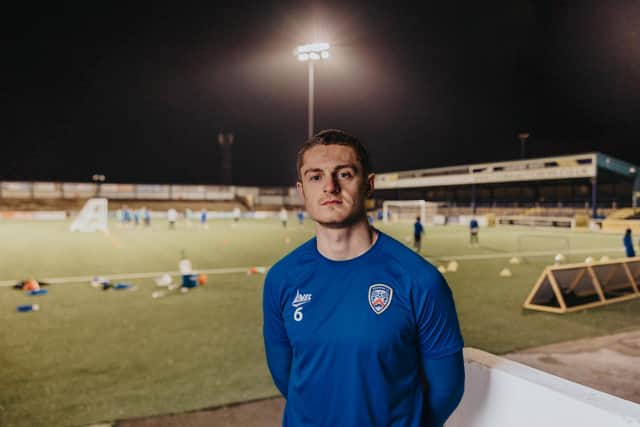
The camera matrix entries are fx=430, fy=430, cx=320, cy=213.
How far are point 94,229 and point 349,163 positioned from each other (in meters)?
31.2

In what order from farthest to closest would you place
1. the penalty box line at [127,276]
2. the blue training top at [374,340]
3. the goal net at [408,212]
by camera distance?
the goal net at [408,212] → the penalty box line at [127,276] → the blue training top at [374,340]

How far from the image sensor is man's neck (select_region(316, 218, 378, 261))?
190 centimetres

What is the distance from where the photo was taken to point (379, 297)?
1770 millimetres

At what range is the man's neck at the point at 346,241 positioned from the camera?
1.90 meters

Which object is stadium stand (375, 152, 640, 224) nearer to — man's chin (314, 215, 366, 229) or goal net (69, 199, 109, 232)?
goal net (69, 199, 109, 232)

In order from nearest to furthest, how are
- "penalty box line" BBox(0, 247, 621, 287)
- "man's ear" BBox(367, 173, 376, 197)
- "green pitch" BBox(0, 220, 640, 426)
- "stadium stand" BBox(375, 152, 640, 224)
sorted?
"man's ear" BBox(367, 173, 376, 197)
"green pitch" BBox(0, 220, 640, 426)
"penalty box line" BBox(0, 247, 621, 287)
"stadium stand" BBox(375, 152, 640, 224)

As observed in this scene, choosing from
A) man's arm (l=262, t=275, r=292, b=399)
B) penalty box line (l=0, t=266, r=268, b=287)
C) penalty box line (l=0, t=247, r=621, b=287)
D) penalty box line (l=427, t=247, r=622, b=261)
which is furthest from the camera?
penalty box line (l=427, t=247, r=622, b=261)

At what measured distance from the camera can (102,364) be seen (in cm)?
551

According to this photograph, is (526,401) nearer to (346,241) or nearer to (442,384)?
(442,384)

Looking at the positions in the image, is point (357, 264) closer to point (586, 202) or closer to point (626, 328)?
point (626, 328)

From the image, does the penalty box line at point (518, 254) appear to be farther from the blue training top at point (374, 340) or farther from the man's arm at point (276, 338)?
the blue training top at point (374, 340)

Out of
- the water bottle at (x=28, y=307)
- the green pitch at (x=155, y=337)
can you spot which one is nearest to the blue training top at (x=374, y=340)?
the green pitch at (x=155, y=337)

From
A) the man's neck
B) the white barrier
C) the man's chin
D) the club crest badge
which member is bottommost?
the white barrier

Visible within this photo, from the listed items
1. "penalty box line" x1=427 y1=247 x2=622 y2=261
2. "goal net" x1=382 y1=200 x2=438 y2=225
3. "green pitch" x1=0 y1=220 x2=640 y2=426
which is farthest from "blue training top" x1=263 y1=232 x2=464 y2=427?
"goal net" x1=382 y1=200 x2=438 y2=225
